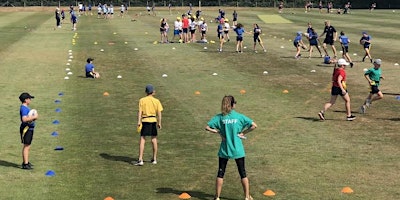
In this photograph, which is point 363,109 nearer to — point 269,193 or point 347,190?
point 347,190

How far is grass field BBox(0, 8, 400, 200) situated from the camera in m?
12.4

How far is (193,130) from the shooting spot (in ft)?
56.3

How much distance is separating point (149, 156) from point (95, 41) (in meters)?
32.6

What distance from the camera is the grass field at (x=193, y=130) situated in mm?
12398

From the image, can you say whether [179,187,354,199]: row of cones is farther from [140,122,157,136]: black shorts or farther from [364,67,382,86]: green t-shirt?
[364,67,382,86]: green t-shirt

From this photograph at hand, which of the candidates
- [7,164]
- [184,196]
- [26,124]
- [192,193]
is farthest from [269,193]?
[7,164]

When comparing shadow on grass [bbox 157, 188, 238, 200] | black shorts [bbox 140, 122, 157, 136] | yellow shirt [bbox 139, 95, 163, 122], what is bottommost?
shadow on grass [bbox 157, 188, 238, 200]

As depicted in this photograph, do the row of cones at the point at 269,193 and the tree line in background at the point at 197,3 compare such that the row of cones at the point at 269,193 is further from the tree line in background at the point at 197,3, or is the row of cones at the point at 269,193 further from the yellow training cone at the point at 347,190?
the tree line in background at the point at 197,3

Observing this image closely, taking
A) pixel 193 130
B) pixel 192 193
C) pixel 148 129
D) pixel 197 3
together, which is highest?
pixel 197 3

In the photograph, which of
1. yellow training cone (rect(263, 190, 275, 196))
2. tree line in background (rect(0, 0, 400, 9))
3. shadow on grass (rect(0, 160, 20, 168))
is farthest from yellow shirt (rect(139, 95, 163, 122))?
tree line in background (rect(0, 0, 400, 9))

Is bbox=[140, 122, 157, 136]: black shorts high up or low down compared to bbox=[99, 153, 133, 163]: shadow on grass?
up

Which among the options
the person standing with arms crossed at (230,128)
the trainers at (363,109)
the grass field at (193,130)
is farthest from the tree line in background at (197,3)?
the person standing with arms crossed at (230,128)

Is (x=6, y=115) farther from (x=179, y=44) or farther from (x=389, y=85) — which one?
(x=179, y=44)

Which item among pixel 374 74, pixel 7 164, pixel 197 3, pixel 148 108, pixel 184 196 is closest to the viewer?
pixel 184 196
